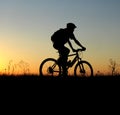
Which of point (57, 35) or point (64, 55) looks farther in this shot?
point (64, 55)

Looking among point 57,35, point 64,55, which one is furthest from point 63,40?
point 64,55

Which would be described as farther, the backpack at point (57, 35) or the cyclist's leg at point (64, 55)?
the cyclist's leg at point (64, 55)

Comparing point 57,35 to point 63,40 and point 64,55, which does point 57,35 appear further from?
point 64,55

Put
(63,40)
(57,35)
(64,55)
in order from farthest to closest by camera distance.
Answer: (64,55), (63,40), (57,35)

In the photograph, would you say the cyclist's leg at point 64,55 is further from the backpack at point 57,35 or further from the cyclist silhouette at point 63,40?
the backpack at point 57,35

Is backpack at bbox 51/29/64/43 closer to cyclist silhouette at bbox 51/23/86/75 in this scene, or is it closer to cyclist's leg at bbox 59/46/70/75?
cyclist silhouette at bbox 51/23/86/75

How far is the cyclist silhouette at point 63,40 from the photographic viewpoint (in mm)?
17656

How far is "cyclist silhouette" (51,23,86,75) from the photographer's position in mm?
17656

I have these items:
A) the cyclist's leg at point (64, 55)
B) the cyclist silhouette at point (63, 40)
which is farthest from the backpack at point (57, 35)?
the cyclist's leg at point (64, 55)

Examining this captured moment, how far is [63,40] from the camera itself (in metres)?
17.9
